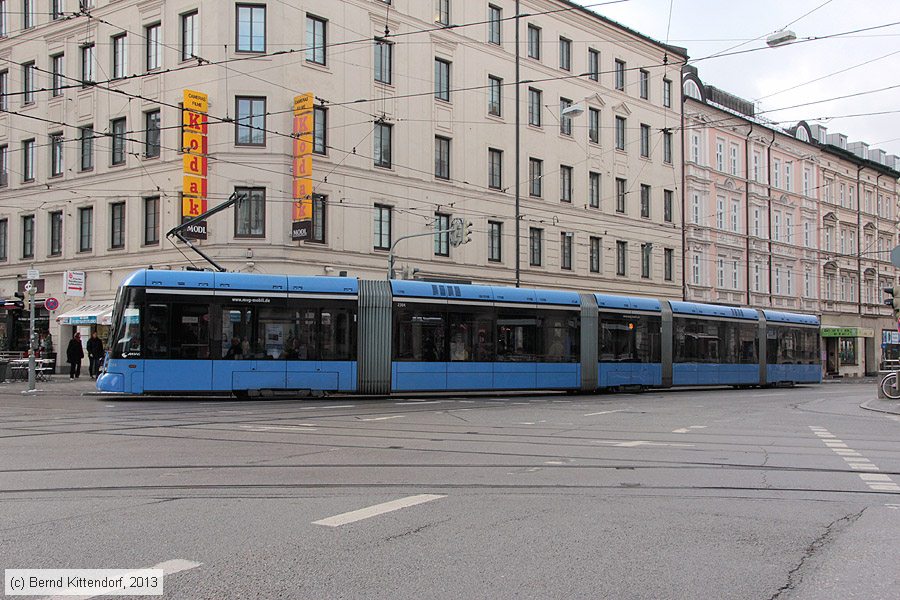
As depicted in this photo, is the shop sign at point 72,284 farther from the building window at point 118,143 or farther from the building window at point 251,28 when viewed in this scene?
the building window at point 251,28

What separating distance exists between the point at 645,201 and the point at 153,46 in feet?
88.3

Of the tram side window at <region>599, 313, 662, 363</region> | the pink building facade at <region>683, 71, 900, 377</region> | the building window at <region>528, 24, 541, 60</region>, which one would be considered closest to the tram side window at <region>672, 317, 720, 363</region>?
the tram side window at <region>599, 313, 662, 363</region>

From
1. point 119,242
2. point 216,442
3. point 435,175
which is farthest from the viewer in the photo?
point 435,175

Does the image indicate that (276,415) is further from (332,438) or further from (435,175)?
(435,175)

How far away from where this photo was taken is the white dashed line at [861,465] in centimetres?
880

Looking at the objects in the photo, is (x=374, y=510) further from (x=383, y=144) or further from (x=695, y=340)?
(x=383, y=144)

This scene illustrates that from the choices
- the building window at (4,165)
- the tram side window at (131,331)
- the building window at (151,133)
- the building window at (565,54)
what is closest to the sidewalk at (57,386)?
the tram side window at (131,331)

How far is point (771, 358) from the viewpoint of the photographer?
34.4 m

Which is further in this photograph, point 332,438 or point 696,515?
point 332,438

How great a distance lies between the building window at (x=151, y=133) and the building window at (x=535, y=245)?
1711 cm

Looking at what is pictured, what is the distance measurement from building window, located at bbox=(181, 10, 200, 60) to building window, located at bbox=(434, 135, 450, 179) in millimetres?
10422

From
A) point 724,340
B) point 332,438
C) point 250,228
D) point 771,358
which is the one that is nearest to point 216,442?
point 332,438

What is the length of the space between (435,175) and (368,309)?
15.2m

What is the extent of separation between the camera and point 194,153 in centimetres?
2912
